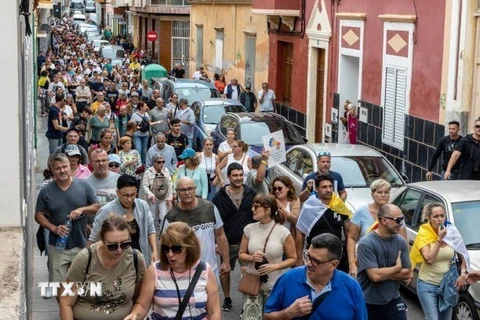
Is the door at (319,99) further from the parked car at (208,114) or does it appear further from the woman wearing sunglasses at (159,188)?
the woman wearing sunglasses at (159,188)

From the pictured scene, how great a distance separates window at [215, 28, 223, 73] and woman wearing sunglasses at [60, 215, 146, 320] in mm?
32312

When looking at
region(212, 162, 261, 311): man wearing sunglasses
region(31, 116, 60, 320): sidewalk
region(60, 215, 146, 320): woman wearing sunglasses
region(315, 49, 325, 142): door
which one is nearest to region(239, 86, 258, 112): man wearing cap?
region(315, 49, 325, 142): door

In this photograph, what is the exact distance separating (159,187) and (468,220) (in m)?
3.92

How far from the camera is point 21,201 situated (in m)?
6.89

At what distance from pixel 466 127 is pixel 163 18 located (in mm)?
37971

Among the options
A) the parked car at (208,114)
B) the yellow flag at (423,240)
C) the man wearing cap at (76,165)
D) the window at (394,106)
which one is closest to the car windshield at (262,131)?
the parked car at (208,114)

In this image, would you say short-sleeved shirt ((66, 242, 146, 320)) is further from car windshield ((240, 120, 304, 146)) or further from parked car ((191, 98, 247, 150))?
parked car ((191, 98, 247, 150))

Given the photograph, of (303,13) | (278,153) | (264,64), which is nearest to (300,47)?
(303,13)

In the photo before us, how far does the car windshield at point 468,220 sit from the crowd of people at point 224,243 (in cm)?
108

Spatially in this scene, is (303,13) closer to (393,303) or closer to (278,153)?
(278,153)

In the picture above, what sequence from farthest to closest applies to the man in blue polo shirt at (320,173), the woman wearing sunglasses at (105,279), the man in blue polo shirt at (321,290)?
1. the man in blue polo shirt at (320,173)
2. the woman wearing sunglasses at (105,279)
3. the man in blue polo shirt at (321,290)

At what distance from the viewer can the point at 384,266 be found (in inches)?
317

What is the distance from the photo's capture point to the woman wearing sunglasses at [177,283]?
641 centimetres

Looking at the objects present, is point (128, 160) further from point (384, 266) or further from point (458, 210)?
point (384, 266)
